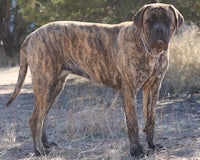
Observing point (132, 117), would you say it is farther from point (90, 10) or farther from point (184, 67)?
point (90, 10)

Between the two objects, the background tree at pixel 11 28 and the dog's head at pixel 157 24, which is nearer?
the dog's head at pixel 157 24

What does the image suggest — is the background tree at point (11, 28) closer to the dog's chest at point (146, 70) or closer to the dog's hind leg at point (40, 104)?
the dog's hind leg at point (40, 104)

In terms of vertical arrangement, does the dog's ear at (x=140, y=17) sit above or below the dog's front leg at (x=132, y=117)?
above

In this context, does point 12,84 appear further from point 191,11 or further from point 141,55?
point 141,55

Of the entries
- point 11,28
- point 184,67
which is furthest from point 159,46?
point 11,28

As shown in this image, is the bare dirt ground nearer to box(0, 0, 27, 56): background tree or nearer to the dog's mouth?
the dog's mouth

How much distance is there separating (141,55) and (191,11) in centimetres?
465

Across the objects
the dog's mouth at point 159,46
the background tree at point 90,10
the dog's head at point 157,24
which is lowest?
the background tree at point 90,10

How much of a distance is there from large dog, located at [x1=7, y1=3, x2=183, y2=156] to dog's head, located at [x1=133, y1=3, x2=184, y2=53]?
0.04 feet

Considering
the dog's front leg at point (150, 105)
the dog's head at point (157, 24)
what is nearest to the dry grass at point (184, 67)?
the dog's front leg at point (150, 105)

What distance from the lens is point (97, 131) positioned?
757 cm

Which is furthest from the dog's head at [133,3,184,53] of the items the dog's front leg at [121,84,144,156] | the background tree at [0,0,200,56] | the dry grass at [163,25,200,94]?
the dry grass at [163,25,200,94]

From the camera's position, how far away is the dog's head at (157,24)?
5875 millimetres

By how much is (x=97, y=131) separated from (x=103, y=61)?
4.38 feet
